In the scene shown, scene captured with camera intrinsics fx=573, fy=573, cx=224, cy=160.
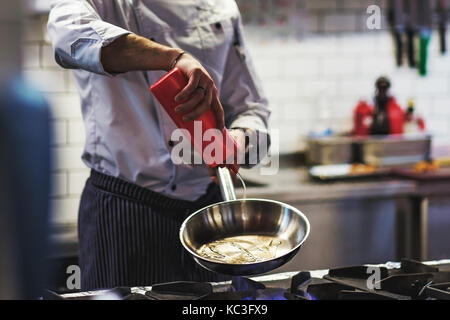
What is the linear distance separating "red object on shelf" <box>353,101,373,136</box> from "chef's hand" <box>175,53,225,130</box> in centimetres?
185

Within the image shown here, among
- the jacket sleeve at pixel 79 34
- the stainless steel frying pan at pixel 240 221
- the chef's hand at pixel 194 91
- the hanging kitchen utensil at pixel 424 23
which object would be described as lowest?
the stainless steel frying pan at pixel 240 221

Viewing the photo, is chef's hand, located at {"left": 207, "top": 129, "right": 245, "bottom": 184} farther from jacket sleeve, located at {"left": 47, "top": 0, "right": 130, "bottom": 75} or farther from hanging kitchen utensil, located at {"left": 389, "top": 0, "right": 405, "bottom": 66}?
hanging kitchen utensil, located at {"left": 389, "top": 0, "right": 405, "bottom": 66}

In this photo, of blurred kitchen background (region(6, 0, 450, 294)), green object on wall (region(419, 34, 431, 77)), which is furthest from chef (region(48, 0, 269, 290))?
green object on wall (region(419, 34, 431, 77))

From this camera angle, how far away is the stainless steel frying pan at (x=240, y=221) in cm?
103

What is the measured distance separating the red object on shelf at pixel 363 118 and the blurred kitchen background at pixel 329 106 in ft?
0.34

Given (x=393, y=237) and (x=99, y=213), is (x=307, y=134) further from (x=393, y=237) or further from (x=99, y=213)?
(x=99, y=213)

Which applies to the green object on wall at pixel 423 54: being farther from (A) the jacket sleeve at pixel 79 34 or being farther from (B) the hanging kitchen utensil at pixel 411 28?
(A) the jacket sleeve at pixel 79 34

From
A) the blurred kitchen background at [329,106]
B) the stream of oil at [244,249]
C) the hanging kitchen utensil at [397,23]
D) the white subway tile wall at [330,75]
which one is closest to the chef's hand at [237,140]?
the stream of oil at [244,249]

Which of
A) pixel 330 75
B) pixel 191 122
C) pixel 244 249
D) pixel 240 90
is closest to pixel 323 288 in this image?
pixel 244 249

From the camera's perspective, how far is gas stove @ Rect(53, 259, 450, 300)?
91 cm

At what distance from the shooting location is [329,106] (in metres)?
2.83

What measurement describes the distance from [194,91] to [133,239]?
1.58 ft

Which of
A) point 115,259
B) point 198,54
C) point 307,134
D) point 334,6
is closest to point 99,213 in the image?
point 115,259

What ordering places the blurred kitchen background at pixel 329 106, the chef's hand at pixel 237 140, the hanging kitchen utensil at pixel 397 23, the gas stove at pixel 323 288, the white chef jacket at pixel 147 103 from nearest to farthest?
the gas stove at pixel 323 288 < the chef's hand at pixel 237 140 < the white chef jacket at pixel 147 103 < the blurred kitchen background at pixel 329 106 < the hanging kitchen utensil at pixel 397 23
